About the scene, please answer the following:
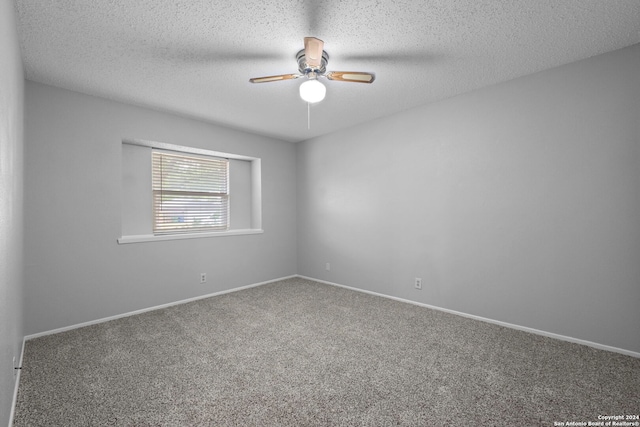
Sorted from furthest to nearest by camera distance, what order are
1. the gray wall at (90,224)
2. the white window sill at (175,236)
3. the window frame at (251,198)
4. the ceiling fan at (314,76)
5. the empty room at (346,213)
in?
1. the window frame at (251,198)
2. the white window sill at (175,236)
3. the gray wall at (90,224)
4. the ceiling fan at (314,76)
5. the empty room at (346,213)

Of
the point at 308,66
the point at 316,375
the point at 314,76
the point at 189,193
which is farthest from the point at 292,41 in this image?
the point at 189,193

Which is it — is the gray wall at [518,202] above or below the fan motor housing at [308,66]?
below

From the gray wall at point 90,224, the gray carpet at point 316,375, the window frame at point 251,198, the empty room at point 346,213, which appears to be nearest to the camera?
the gray carpet at point 316,375

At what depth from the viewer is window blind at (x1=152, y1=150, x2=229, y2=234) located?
12.3 feet

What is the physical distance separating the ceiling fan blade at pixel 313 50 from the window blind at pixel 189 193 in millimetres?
2646

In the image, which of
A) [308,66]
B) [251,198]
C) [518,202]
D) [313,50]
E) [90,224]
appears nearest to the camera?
[313,50]

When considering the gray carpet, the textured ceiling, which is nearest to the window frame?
the textured ceiling

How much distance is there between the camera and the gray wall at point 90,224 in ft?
8.76

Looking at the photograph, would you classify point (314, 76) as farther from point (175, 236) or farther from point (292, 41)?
point (175, 236)

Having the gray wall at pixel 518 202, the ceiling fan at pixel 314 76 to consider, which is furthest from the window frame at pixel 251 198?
the ceiling fan at pixel 314 76

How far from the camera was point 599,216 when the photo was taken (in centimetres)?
234

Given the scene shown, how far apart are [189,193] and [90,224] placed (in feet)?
4.09

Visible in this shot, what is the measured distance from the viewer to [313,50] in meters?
1.93

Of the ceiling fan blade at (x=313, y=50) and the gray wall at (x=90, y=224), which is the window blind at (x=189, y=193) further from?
the ceiling fan blade at (x=313, y=50)
